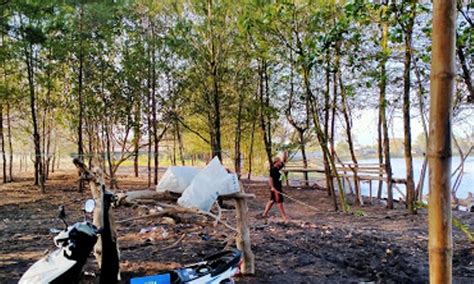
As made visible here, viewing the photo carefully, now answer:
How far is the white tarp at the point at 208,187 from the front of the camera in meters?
3.15

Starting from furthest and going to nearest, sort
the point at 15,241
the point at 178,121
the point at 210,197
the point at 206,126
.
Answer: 1. the point at 206,126
2. the point at 178,121
3. the point at 15,241
4. the point at 210,197

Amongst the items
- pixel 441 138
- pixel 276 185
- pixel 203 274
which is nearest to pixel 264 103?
pixel 276 185

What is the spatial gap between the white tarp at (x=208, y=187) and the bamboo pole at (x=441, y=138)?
8.19ft

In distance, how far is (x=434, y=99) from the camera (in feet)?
2.34

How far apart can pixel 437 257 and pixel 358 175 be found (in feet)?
37.9

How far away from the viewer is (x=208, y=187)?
326 cm

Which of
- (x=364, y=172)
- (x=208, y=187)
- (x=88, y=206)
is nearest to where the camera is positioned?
(x=88, y=206)

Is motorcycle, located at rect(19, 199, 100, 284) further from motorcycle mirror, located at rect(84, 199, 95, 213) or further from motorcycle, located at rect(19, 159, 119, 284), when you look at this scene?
motorcycle mirror, located at rect(84, 199, 95, 213)

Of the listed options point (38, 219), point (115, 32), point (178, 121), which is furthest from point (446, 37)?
point (178, 121)

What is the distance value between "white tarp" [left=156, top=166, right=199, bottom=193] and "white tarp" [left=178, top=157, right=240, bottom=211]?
7.4 inches

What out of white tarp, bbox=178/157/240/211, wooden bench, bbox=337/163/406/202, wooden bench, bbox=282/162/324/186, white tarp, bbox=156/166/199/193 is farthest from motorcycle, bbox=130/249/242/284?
Result: wooden bench, bbox=282/162/324/186

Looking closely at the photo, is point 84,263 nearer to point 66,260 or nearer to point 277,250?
point 66,260

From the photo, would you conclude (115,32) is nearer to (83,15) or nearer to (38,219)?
(83,15)

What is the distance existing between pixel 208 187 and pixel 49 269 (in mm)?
1321
